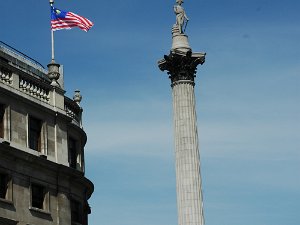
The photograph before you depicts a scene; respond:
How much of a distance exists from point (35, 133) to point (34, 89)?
255cm

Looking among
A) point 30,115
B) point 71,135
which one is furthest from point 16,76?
point 71,135

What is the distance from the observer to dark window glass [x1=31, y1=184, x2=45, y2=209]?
40.0 m

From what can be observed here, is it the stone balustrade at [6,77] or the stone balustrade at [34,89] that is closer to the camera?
the stone balustrade at [6,77]

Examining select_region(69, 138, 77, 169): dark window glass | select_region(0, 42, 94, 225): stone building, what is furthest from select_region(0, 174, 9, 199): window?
select_region(69, 138, 77, 169): dark window glass

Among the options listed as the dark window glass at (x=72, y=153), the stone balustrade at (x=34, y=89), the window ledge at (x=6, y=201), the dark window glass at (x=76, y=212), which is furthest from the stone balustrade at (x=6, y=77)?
the dark window glass at (x=76, y=212)

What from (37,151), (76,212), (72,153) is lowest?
(76,212)

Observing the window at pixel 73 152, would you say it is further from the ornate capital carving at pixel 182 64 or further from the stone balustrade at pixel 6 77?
the ornate capital carving at pixel 182 64

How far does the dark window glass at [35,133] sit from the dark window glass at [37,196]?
2.19 m

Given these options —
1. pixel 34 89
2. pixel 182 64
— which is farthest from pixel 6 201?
pixel 182 64

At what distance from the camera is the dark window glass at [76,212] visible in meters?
43.8

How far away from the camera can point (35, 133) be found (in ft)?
136

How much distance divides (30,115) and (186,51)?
17391 millimetres

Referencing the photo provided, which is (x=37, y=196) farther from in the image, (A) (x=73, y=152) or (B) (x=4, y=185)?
(A) (x=73, y=152)

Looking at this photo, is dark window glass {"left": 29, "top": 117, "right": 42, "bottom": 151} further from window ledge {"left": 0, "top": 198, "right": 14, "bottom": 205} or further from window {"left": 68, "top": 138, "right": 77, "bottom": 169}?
window ledge {"left": 0, "top": 198, "right": 14, "bottom": 205}
